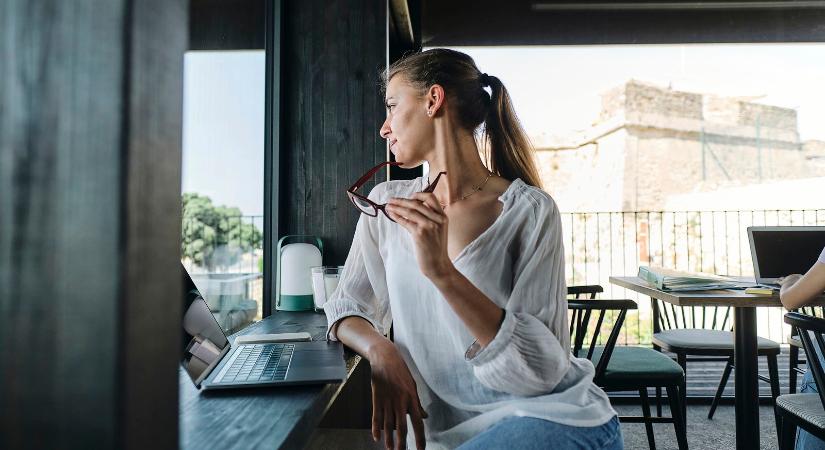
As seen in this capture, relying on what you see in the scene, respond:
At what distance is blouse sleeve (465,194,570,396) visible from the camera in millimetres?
961

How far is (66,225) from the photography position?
0.24 metres

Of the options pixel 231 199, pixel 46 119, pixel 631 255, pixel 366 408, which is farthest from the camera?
pixel 631 255

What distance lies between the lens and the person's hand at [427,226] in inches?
35.1

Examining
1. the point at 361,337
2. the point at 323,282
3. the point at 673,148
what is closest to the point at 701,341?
the point at 323,282

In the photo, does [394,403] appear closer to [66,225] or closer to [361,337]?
[361,337]

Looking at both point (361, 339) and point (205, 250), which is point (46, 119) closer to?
point (361, 339)

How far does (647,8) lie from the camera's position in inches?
150

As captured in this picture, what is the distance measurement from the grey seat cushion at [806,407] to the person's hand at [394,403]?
1353mm

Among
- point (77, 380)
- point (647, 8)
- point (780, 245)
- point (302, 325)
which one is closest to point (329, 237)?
point (302, 325)

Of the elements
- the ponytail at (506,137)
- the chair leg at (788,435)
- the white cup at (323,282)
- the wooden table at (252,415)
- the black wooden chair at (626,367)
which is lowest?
the chair leg at (788,435)

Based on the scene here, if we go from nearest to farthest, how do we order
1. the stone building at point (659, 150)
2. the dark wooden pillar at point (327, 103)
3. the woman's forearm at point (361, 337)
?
the woman's forearm at point (361, 337)
the dark wooden pillar at point (327, 103)
the stone building at point (659, 150)

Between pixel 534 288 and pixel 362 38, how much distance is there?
5.05 ft

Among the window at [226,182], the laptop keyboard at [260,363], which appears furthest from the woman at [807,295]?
the window at [226,182]

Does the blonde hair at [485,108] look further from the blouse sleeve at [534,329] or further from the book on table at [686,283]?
the book on table at [686,283]
